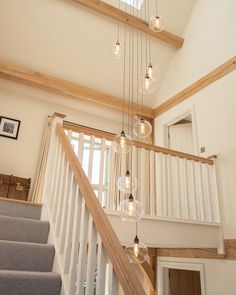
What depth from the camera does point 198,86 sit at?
507 cm

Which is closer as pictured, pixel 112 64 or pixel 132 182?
pixel 132 182

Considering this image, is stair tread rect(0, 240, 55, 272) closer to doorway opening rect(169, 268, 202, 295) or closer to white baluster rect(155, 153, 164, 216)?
white baluster rect(155, 153, 164, 216)

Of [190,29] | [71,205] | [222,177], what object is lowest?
[71,205]

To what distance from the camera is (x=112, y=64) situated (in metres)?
5.76

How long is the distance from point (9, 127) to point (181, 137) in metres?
3.49

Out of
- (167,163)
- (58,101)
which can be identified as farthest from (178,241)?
(58,101)

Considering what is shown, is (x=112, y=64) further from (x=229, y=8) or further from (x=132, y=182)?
(x=132, y=182)

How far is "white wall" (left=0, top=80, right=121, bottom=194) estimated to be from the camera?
5117 mm

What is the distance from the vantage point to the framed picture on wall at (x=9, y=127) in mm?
5125

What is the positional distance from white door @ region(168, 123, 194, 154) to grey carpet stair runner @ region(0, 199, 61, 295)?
3.57 metres

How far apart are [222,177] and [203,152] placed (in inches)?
27.3

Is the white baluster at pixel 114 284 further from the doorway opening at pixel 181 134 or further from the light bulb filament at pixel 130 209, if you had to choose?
the doorway opening at pixel 181 134

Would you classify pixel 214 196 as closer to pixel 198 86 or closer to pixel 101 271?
pixel 198 86

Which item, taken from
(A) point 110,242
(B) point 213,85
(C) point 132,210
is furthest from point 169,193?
(A) point 110,242
